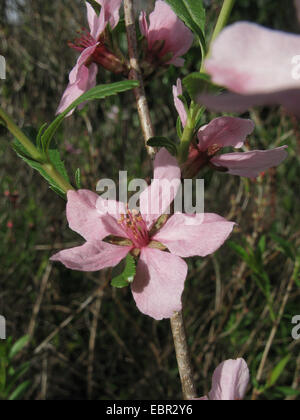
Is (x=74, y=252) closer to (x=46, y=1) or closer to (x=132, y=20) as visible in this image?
(x=132, y=20)

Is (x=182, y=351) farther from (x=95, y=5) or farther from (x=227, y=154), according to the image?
(x=95, y=5)

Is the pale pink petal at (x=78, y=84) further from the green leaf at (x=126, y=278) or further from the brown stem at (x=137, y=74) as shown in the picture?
the green leaf at (x=126, y=278)

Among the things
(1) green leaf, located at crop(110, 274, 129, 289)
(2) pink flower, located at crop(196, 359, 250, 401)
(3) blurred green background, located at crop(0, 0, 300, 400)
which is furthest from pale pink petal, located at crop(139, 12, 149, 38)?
(3) blurred green background, located at crop(0, 0, 300, 400)

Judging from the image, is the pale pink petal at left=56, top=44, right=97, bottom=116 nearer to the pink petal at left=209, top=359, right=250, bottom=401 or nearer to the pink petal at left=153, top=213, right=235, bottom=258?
the pink petal at left=153, top=213, right=235, bottom=258

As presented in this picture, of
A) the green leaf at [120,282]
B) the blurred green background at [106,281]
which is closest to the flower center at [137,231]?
the green leaf at [120,282]

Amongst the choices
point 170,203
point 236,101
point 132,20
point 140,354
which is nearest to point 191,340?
point 140,354

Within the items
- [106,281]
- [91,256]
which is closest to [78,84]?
[91,256]
